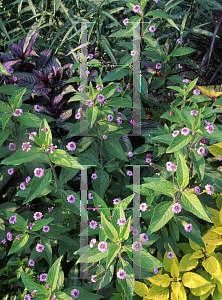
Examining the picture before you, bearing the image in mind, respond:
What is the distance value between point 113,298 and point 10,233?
676 millimetres

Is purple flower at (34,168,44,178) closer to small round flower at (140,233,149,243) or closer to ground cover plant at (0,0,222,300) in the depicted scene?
ground cover plant at (0,0,222,300)

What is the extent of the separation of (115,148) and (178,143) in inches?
15.4

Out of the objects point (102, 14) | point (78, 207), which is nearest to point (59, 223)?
point (78, 207)

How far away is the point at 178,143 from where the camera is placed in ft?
3.87

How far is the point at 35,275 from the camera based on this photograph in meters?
1.56

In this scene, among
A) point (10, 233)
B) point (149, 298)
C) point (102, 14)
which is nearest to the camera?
point (149, 298)

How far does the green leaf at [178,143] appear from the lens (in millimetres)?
1160

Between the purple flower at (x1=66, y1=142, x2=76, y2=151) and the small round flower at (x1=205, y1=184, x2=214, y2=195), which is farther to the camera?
the purple flower at (x1=66, y1=142, x2=76, y2=151)

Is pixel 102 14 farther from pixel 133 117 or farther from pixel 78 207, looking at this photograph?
pixel 78 207

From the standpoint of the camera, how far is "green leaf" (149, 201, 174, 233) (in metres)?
1.06

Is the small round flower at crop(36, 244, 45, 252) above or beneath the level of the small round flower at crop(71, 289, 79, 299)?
above

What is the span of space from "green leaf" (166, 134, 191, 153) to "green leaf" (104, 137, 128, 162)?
323 millimetres

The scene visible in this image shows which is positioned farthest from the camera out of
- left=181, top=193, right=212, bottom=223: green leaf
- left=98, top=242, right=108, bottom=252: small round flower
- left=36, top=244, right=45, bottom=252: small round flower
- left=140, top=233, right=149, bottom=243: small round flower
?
left=36, top=244, right=45, bottom=252: small round flower

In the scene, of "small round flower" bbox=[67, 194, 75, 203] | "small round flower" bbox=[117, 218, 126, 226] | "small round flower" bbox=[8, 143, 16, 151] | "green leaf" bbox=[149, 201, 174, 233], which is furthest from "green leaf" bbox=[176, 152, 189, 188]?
"small round flower" bbox=[8, 143, 16, 151]
